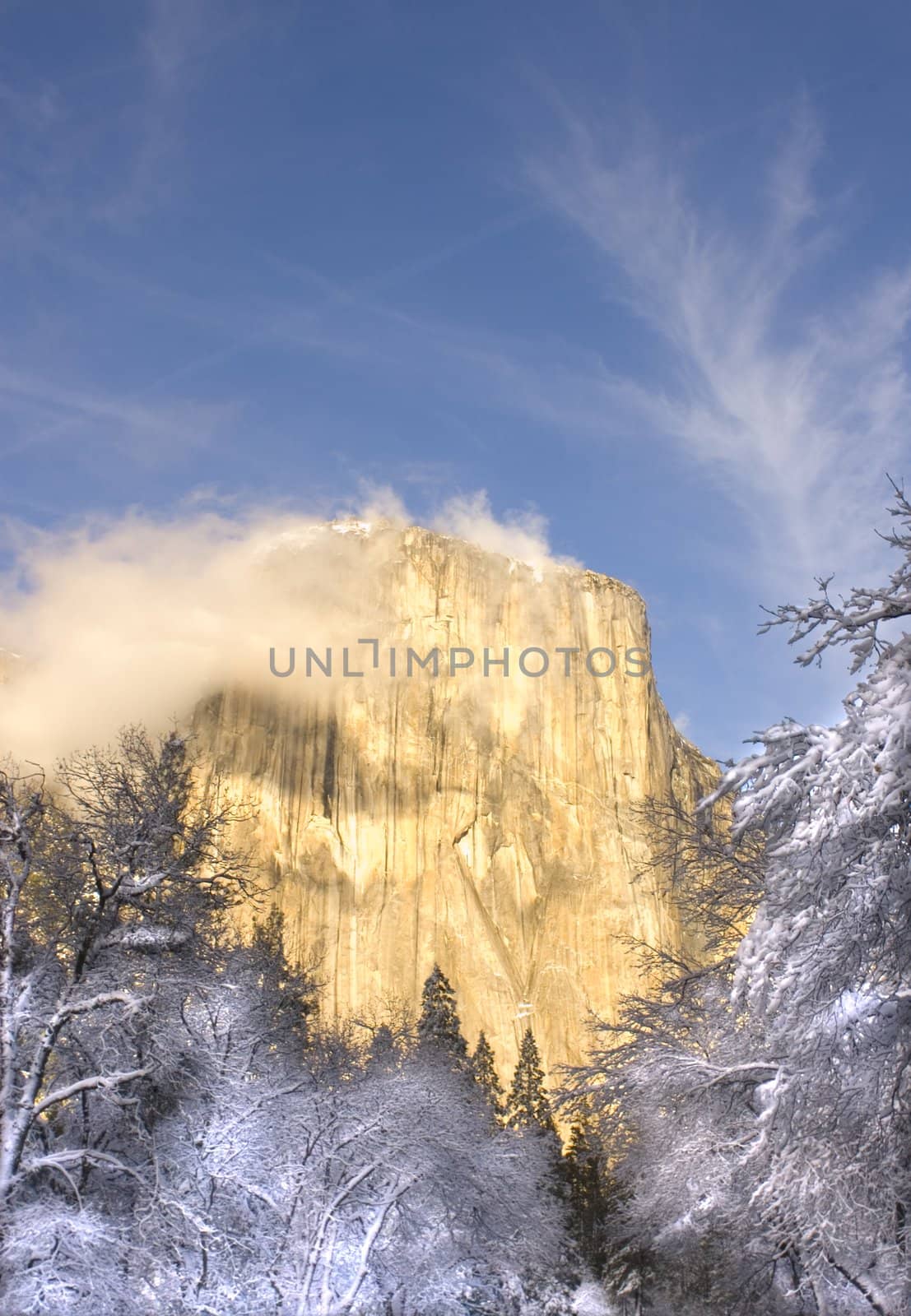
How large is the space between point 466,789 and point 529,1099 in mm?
44564

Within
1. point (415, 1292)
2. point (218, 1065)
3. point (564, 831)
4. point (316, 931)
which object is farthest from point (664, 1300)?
point (564, 831)

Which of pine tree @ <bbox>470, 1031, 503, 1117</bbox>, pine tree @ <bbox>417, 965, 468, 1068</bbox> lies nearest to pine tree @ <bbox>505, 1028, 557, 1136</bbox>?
pine tree @ <bbox>470, 1031, 503, 1117</bbox>

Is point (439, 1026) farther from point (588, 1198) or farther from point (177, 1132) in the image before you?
point (177, 1132)

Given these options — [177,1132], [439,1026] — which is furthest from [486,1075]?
[177,1132]

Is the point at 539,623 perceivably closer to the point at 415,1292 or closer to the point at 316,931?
the point at 316,931

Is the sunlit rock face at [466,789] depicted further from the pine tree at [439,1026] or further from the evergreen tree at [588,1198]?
the evergreen tree at [588,1198]

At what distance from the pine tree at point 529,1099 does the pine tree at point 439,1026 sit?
2.14 meters

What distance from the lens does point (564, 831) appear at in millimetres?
82875

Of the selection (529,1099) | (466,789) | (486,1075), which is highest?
(466,789)

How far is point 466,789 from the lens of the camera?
3253 inches

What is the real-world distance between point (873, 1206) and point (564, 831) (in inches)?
2966

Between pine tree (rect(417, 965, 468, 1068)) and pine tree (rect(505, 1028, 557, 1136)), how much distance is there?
7.02 feet

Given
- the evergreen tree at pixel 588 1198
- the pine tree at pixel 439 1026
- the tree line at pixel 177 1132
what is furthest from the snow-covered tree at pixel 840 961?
the pine tree at pixel 439 1026

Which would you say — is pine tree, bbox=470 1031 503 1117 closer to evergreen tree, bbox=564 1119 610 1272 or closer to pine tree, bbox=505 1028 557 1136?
pine tree, bbox=505 1028 557 1136
